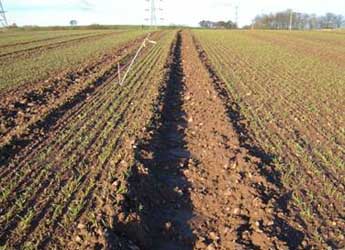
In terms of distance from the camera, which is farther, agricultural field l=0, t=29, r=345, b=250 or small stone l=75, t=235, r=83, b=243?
agricultural field l=0, t=29, r=345, b=250

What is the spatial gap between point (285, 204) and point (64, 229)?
3.20 m

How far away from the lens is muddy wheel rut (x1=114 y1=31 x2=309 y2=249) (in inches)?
223

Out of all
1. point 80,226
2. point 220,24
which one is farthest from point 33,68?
point 220,24

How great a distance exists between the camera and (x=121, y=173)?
23.8 feet

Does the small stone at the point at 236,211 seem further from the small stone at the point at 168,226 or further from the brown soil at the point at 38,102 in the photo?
the brown soil at the point at 38,102

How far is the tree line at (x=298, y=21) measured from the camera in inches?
5723

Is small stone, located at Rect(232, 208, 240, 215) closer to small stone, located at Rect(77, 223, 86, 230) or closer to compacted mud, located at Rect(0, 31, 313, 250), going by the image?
compacted mud, located at Rect(0, 31, 313, 250)

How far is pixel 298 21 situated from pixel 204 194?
6264 inches

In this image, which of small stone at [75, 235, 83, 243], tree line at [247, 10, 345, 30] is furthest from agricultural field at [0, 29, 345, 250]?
tree line at [247, 10, 345, 30]

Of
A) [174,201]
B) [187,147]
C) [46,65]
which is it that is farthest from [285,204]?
[46,65]

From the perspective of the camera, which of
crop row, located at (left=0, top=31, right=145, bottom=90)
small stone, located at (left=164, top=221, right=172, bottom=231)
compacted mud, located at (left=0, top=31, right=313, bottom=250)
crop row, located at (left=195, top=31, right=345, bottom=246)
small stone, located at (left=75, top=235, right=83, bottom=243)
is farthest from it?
crop row, located at (left=0, top=31, right=145, bottom=90)

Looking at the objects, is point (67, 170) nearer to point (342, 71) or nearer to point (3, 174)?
point (3, 174)

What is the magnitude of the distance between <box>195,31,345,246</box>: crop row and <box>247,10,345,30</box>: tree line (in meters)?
127

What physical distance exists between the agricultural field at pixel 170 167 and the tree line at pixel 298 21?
13305 cm
